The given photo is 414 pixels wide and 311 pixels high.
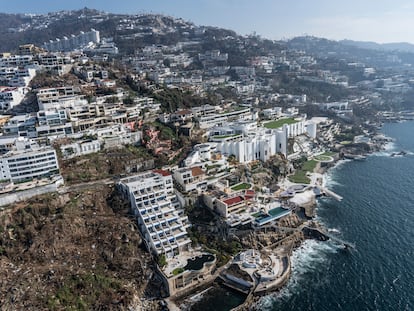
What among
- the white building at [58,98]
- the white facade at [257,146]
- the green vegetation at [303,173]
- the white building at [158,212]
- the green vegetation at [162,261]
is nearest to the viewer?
the green vegetation at [162,261]

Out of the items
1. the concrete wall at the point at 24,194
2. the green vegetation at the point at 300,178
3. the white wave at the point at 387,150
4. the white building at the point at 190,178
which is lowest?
the white wave at the point at 387,150

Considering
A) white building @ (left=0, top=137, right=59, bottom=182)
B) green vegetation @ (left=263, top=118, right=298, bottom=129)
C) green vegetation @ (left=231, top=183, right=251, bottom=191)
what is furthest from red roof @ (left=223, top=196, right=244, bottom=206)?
green vegetation @ (left=263, top=118, right=298, bottom=129)

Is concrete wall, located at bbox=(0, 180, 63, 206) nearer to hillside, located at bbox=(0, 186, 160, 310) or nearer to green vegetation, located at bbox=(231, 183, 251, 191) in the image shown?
hillside, located at bbox=(0, 186, 160, 310)

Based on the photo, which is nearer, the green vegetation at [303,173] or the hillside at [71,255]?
the hillside at [71,255]

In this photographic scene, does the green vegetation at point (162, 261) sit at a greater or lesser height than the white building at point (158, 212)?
lesser

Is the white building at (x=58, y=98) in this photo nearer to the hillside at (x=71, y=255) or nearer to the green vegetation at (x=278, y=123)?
the hillside at (x=71, y=255)

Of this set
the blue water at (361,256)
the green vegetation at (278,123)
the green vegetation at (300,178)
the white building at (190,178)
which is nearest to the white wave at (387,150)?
the blue water at (361,256)

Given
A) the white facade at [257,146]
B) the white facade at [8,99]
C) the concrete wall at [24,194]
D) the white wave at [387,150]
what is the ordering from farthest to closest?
the white wave at [387,150]
the white facade at [8,99]
the white facade at [257,146]
the concrete wall at [24,194]

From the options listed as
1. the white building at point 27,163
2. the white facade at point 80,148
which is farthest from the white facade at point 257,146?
the white building at point 27,163
